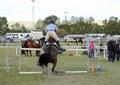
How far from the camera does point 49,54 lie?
15.0 m

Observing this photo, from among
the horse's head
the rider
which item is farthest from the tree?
the horse's head

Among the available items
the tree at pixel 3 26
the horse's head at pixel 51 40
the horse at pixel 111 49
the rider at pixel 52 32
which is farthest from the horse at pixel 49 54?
the tree at pixel 3 26

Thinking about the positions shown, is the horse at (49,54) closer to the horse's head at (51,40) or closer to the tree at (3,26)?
the horse's head at (51,40)

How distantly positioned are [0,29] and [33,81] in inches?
4956

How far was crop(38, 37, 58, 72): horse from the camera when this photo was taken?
1488cm

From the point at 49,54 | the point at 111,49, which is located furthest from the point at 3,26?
the point at 49,54

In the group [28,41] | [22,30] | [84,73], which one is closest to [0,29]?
[22,30]

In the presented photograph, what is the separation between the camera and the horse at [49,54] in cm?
1488

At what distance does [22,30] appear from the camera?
473 feet

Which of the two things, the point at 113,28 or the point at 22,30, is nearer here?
the point at 113,28

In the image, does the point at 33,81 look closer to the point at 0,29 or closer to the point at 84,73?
the point at 84,73

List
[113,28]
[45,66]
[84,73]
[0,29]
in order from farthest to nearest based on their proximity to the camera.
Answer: [0,29]
[113,28]
[84,73]
[45,66]

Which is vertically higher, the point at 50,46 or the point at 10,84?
the point at 50,46

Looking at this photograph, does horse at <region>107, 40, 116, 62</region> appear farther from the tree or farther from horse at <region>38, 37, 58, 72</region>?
the tree
